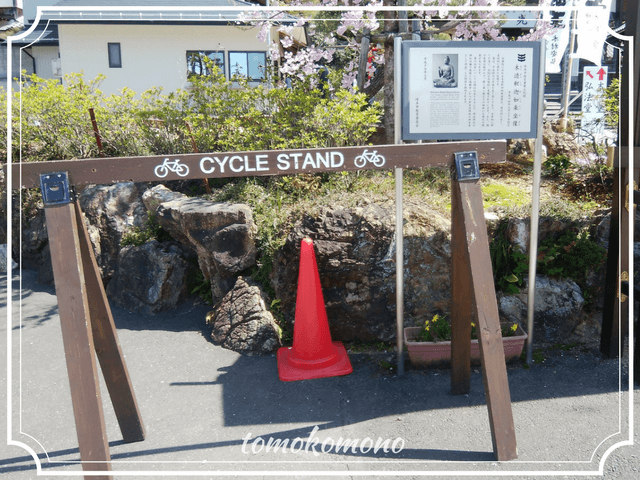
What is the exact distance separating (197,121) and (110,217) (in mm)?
1659

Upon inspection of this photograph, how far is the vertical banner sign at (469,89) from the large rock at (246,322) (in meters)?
2.18

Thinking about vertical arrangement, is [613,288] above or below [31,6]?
below

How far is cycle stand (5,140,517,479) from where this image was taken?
2.74 meters

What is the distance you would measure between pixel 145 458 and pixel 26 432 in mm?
1046

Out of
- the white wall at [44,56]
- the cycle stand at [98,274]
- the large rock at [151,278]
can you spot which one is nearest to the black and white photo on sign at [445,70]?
the cycle stand at [98,274]

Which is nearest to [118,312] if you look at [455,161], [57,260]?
[57,260]

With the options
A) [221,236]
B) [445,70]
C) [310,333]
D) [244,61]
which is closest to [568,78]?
[445,70]

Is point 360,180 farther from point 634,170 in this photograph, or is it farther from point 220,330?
point 634,170

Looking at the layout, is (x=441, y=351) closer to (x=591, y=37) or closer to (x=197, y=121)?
(x=197, y=121)

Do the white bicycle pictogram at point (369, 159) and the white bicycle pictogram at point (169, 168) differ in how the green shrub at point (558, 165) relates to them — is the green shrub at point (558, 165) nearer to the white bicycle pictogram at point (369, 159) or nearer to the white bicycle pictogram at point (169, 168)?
the white bicycle pictogram at point (369, 159)

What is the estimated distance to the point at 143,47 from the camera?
16109 millimetres

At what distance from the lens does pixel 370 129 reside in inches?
245

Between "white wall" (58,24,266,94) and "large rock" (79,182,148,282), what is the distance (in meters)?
10.3

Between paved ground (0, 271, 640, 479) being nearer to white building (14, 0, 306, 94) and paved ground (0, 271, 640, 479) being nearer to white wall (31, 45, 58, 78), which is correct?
white building (14, 0, 306, 94)
